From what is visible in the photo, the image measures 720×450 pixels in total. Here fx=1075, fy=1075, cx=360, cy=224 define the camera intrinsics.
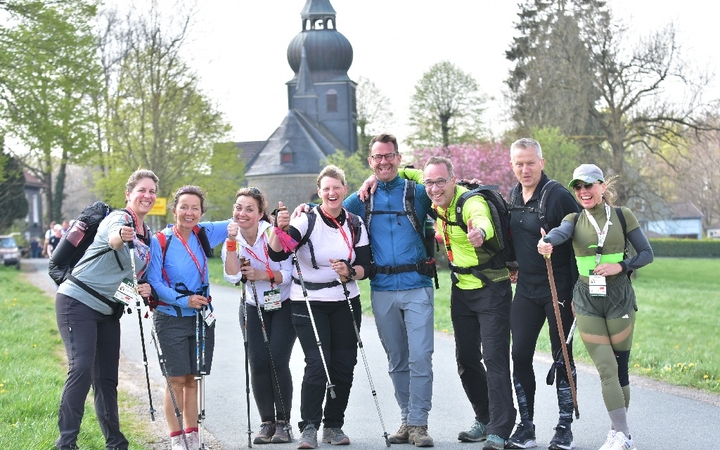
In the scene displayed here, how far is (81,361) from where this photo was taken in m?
7.22

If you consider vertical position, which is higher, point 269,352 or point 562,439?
point 269,352

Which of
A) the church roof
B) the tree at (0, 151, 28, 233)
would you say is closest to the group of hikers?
the tree at (0, 151, 28, 233)

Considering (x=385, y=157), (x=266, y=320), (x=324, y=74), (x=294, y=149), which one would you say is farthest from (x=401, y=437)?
(x=324, y=74)

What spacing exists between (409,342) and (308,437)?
105 centimetres

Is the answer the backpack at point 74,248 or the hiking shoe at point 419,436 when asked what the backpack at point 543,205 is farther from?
the backpack at point 74,248

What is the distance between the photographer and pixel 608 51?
39281 millimetres

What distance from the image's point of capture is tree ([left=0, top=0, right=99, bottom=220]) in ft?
88.4

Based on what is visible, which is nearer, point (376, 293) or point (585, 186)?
point (585, 186)

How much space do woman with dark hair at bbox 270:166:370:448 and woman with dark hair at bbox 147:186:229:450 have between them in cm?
68

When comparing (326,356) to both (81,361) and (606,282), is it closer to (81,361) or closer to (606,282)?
(81,361)

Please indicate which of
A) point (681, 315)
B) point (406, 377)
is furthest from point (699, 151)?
point (406, 377)

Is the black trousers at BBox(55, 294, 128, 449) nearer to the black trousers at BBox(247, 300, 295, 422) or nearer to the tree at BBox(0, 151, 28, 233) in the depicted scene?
the black trousers at BBox(247, 300, 295, 422)

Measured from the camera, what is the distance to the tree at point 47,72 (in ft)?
88.4

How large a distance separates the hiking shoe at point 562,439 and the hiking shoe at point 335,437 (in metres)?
1.52
